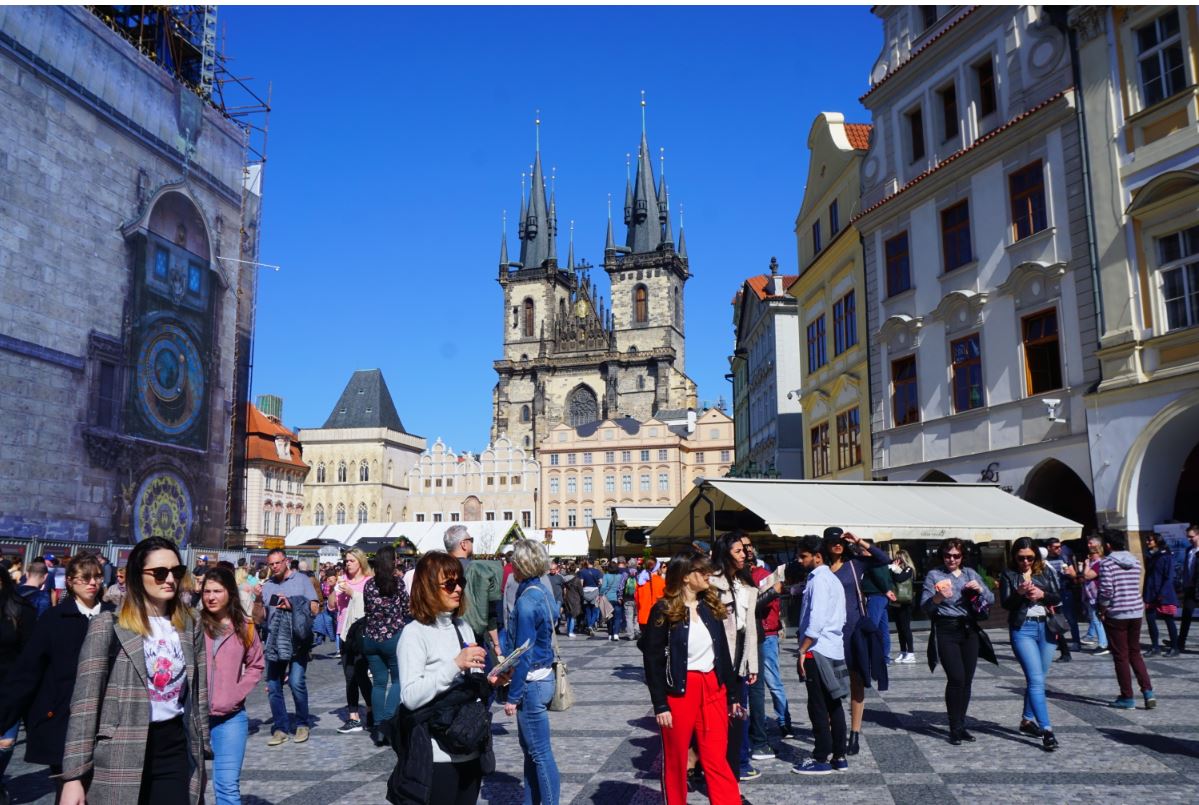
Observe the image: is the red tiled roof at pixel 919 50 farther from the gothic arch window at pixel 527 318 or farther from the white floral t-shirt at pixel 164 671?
the gothic arch window at pixel 527 318

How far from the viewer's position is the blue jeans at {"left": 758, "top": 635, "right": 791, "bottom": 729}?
8242 mm

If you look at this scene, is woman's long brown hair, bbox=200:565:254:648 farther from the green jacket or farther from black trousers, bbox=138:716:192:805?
the green jacket

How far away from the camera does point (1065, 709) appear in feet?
30.6

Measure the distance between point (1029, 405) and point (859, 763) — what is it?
42.4 feet

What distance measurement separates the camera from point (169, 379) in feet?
105

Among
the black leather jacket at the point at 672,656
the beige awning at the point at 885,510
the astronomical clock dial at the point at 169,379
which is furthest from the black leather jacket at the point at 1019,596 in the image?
the astronomical clock dial at the point at 169,379

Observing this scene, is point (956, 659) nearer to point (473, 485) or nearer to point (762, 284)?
point (762, 284)

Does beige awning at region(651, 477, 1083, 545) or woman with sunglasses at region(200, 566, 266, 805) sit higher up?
beige awning at region(651, 477, 1083, 545)

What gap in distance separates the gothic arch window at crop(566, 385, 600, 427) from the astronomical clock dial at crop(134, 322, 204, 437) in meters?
68.6

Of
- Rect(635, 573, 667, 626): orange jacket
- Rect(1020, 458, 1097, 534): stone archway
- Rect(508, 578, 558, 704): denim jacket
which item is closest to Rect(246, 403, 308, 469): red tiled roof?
Rect(1020, 458, 1097, 534): stone archway

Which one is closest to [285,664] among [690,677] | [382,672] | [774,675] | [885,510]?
[382,672]

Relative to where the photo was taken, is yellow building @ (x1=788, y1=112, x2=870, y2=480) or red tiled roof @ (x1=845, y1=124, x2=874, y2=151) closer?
yellow building @ (x1=788, y1=112, x2=870, y2=480)

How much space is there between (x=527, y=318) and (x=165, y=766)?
105 metres

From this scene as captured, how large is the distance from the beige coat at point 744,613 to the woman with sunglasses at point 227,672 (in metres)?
2.82
